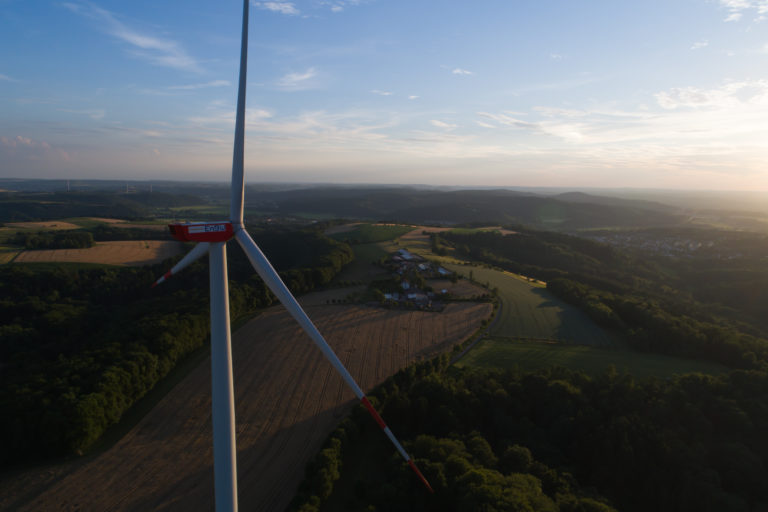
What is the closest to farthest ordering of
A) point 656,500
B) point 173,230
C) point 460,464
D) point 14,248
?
point 173,230
point 460,464
point 656,500
point 14,248

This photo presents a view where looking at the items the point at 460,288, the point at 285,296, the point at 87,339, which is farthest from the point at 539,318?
the point at 87,339

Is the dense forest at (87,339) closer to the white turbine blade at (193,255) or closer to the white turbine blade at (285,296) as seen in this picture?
the white turbine blade at (193,255)

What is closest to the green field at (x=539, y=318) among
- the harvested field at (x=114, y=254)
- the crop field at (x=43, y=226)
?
the harvested field at (x=114, y=254)

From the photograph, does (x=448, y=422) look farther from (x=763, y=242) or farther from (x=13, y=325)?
(x=763, y=242)

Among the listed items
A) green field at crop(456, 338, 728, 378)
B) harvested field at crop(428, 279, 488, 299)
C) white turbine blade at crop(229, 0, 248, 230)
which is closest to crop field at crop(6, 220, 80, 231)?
harvested field at crop(428, 279, 488, 299)

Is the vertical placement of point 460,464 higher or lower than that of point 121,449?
higher

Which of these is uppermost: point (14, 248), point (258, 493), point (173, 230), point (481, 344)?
point (173, 230)

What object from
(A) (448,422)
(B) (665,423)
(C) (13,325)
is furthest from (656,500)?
(C) (13,325)
